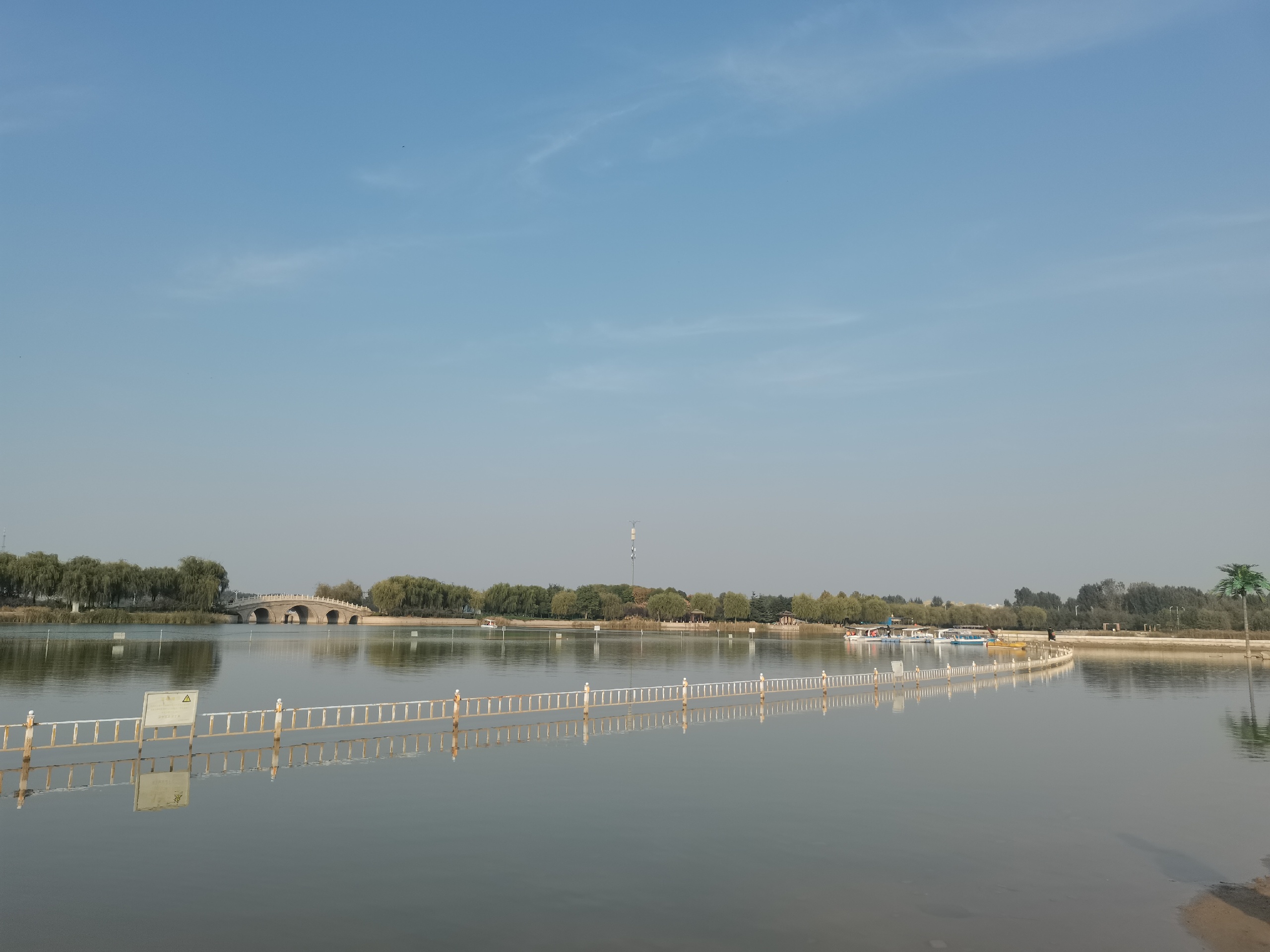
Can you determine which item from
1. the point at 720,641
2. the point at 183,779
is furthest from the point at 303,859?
the point at 720,641

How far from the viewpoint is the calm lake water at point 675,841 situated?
52.5ft

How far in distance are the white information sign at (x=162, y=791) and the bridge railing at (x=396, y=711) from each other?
206 centimetres

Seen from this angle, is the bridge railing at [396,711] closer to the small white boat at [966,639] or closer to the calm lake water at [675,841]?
the calm lake water at [675,841]

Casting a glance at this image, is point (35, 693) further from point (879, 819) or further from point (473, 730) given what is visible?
point (879, 819)

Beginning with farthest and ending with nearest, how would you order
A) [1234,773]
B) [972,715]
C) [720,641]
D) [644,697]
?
1. [720,641]
2. [644,697]
3. [972,715]
4. [1234,773]

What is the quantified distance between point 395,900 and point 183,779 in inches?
576

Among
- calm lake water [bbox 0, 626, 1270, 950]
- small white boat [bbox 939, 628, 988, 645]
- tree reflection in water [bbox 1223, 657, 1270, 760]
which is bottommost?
small white boat [bbox 939, 628, 988, 645]

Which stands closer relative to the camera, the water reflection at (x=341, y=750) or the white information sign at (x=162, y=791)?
the white information sign at (x=162, y=791)

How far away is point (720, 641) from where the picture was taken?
176 meters

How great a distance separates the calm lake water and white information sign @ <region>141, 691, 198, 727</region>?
2.16 meters

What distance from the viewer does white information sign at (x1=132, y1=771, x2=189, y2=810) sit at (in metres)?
24.8

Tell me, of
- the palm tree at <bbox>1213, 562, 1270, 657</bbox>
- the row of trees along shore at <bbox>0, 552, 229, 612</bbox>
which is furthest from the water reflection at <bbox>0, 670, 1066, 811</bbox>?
the row of trees along shore at <bbox>0, 552, 229, 612</bbox>

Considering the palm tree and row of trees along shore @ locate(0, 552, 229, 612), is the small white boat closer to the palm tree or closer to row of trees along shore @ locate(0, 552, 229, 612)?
the palm tree

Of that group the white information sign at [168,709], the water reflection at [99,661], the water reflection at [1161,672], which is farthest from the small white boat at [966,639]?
the white information sign at [168,709]
